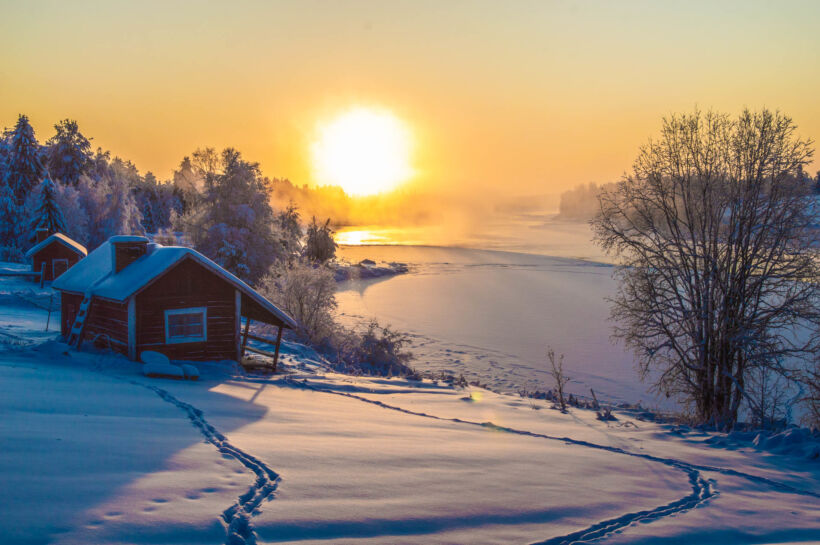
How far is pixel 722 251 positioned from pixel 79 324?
23.2 m

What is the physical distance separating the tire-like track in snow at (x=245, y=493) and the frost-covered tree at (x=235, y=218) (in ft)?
114

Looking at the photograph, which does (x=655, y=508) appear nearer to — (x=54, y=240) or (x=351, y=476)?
(x=351, y=476)

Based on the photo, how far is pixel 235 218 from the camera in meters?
43.8

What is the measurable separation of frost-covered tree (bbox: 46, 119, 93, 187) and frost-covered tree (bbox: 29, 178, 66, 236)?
666 inches

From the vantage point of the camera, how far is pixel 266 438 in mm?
8641

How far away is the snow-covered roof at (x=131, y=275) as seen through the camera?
59.8 ft

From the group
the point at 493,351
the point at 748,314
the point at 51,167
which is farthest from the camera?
the point at 51,167

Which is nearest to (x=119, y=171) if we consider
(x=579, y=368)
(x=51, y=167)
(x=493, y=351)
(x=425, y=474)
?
(x=51, y=167)

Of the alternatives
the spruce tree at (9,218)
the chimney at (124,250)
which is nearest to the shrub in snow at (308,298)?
the chimney at (124,250)

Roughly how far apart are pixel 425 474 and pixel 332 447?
178 cm

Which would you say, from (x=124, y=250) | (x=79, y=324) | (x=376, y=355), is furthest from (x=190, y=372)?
(x=376, y=355)

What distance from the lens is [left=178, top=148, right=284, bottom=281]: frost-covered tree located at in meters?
42.4

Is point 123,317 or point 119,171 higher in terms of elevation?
point 119,171

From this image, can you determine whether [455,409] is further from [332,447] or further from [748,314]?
[748,314]
